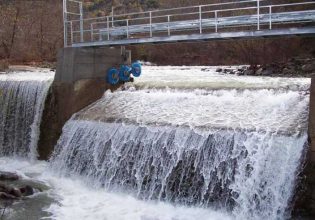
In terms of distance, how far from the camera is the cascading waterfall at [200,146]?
846cm

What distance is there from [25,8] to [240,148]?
93.6 feet

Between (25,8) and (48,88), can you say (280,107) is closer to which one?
(48,88)

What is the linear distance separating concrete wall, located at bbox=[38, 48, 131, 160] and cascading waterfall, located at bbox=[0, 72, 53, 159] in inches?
10.5

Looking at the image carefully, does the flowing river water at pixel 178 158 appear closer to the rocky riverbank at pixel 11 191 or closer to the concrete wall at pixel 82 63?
the rocky riverbank at pixel 11 191

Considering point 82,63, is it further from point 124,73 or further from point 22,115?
point 22,115

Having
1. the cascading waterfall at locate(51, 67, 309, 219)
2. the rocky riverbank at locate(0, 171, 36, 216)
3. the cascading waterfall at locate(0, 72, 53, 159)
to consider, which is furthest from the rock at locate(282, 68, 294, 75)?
the rocky riverbank at locate(0, 171, 36, 216)

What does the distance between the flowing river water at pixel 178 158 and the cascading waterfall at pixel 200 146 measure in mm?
21

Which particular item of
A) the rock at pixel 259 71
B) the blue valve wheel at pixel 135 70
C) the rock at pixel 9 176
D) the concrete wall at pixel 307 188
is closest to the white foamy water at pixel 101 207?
the rock at pixel 9 176

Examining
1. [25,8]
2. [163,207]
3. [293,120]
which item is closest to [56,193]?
[163,207]

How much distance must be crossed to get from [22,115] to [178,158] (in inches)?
269

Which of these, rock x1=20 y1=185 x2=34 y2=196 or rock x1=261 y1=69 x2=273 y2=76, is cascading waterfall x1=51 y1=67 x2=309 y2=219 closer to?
rock x1=20 y1=185 x2=34 y2=196

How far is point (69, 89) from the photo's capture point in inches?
544

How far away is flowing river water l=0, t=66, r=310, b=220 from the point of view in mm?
8508

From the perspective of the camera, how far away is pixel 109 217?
889 cm
